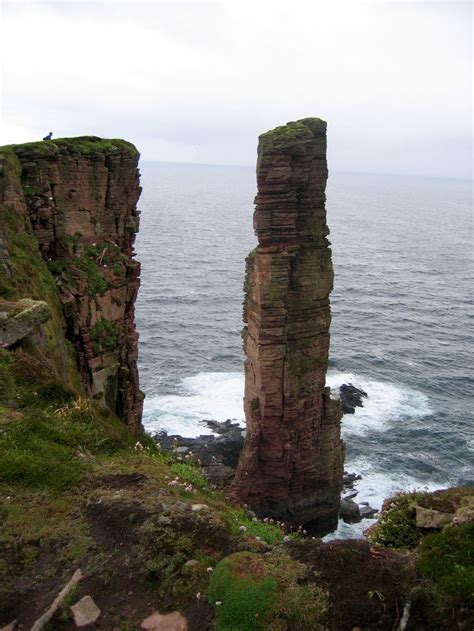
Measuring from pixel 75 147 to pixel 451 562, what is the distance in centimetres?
2282

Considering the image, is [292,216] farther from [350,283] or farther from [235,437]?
[350,283]

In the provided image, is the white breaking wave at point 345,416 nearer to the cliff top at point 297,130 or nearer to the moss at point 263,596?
the cliff top at point 297,130

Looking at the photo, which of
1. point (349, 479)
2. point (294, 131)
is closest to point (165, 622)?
point (294, 131)

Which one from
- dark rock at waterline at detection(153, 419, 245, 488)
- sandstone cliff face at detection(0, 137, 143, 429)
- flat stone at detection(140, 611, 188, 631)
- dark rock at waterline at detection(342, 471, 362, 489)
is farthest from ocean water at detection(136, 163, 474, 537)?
flat stone at detection(140, 611, 188, 631)

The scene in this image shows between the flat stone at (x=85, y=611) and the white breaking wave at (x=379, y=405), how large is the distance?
48426 mm

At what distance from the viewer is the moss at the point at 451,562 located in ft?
29.1

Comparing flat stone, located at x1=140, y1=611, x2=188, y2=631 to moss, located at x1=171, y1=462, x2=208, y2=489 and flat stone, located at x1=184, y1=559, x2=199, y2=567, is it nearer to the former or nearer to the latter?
flat stone, located at x1=184, y1=559, x2=199, y2=567

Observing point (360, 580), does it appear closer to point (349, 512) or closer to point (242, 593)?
point (242, 593)

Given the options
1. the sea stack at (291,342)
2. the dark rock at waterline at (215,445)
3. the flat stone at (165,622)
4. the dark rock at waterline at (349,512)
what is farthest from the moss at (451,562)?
the dark rock at waterline at (215,445)

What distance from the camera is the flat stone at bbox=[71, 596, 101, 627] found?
348 inches

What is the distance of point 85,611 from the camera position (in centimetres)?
900

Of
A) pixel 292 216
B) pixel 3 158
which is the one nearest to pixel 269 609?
pixel 3 158

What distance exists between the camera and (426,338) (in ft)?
266

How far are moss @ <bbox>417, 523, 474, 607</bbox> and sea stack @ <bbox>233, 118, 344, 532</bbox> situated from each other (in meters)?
25.8
